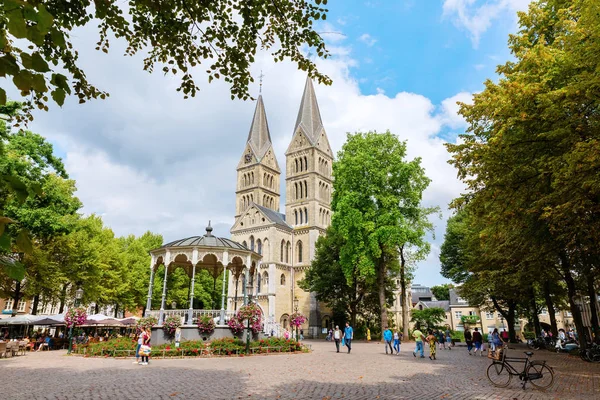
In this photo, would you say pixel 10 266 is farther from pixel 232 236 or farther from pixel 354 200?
pixel 232 236

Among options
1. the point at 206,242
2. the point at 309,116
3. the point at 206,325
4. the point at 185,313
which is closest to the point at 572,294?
the point at 206,325

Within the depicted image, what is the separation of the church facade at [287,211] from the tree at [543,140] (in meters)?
31.8

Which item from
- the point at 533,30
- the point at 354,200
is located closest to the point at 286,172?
the point at 354,200

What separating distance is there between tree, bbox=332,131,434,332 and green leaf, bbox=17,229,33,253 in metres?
26.7

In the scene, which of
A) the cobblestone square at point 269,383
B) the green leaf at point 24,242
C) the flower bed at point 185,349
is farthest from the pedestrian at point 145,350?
the green leaf at point 24,242

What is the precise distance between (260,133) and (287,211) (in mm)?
20029

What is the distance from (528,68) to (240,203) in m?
58.6

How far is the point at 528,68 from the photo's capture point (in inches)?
512

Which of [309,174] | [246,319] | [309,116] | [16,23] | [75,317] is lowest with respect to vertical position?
[246,319]

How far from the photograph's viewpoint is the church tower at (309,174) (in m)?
58.5

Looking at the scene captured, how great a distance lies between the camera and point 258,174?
6800 centimetres

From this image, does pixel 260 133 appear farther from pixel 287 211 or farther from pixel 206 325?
pixel 206 325

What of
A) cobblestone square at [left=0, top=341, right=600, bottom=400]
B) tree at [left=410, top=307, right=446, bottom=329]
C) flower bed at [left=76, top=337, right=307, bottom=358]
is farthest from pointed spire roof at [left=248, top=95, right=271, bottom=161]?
cobblestone square at [left=0, top=341, right=600, bottom=400]

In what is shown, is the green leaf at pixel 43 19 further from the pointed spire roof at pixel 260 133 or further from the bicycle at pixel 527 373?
the pointed spire roof at pixel 260 133
